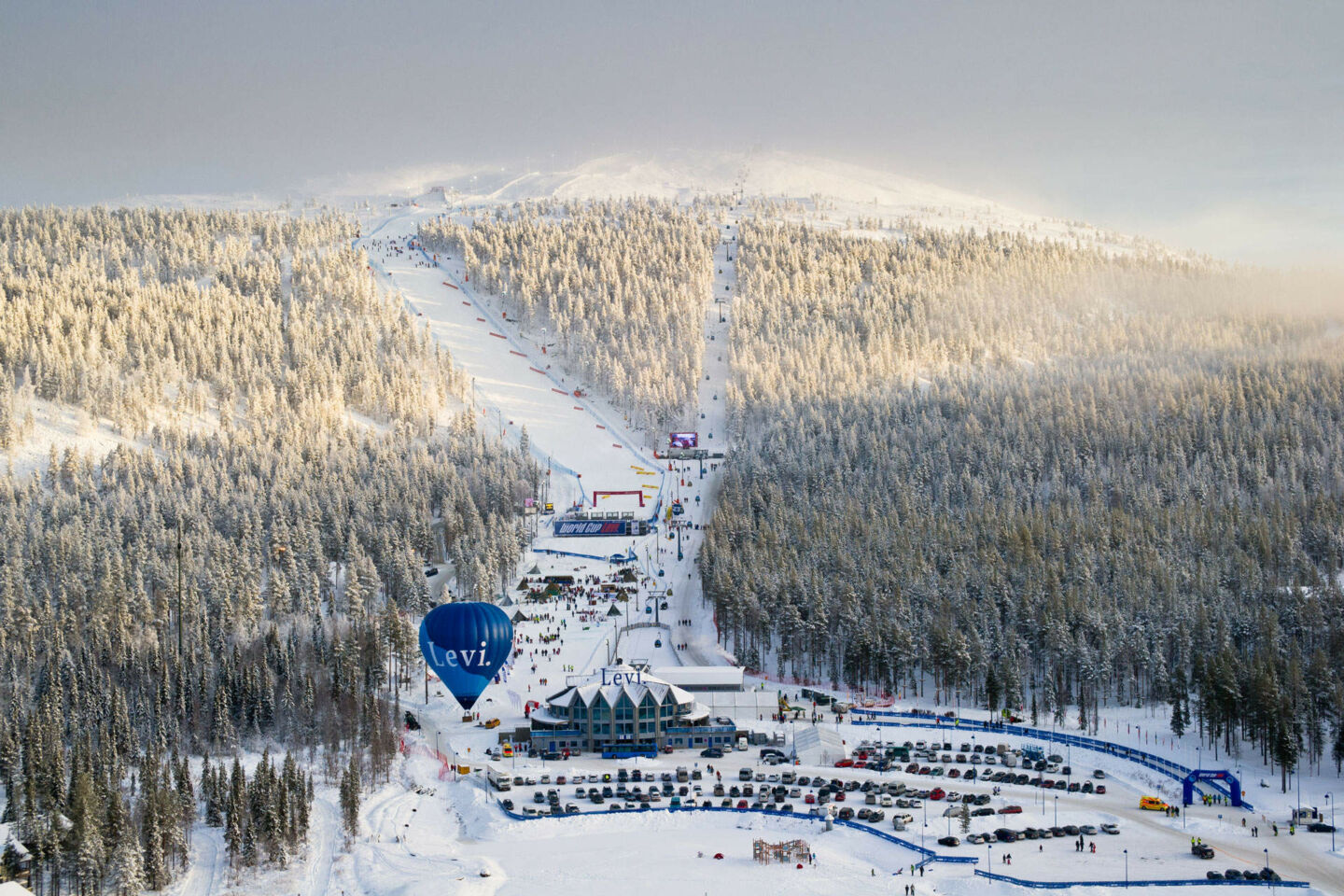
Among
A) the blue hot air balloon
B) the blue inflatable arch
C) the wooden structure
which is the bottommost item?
the wooden structure

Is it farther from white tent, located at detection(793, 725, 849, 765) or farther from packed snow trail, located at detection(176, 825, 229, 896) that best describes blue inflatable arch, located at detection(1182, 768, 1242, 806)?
packed snow trail, located at detection(176, 825, 229, 896)

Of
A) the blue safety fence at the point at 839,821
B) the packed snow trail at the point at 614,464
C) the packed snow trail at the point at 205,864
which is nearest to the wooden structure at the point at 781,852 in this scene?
the blue safety fence at the point at 839,821

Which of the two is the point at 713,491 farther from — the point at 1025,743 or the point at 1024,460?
the point at 1025,743

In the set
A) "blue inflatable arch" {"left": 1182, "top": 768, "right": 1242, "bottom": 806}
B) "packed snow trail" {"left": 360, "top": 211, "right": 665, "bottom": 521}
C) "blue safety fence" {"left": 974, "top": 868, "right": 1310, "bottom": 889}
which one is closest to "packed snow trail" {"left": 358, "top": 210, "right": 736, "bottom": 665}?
"packed snow trail" {"left": 360, "top": 211, "right": 665, "bottom": 521}

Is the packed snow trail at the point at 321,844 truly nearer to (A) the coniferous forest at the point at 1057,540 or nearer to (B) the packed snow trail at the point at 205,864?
(B) the packed snow trail at the point at 205,864

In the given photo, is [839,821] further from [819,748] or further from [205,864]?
[205,864]

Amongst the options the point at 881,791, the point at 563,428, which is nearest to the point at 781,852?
the point at 881,791
